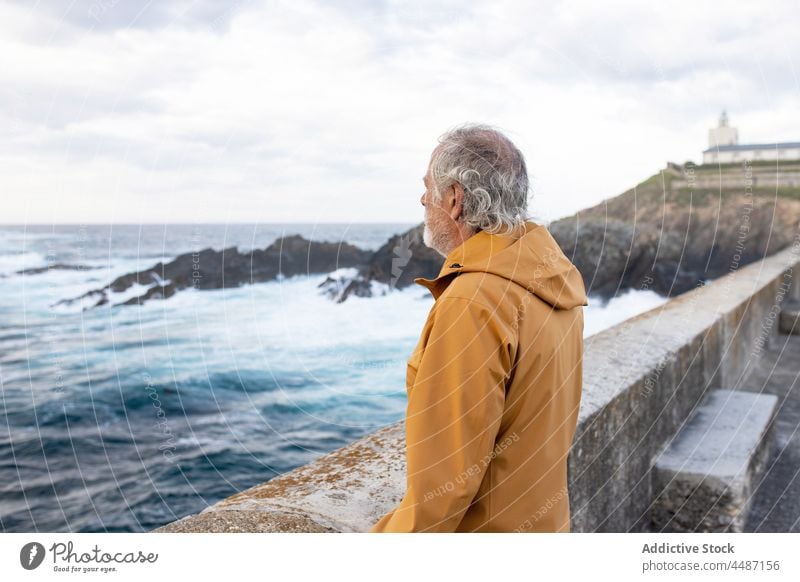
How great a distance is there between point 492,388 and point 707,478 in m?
1.75

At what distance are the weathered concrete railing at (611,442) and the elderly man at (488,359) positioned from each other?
0.26 meters

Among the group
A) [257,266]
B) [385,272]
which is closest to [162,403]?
[257,266]

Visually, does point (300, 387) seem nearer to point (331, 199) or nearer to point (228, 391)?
point (228, 391)

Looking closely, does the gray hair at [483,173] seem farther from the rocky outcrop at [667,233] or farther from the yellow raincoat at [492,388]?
the rocky outcrop at [667,233]

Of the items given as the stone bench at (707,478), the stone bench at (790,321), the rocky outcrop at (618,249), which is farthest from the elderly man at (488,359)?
the stone bench at (790,321)

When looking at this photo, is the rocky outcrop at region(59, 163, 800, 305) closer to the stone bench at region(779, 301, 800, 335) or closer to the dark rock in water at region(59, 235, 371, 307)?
the dark rock in water at region(59, 235, 371, 307)

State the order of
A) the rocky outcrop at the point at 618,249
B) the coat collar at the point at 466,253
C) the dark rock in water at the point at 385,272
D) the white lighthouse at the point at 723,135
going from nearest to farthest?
1. the coat collar at the point at 466,253
2. the white lighthouse at the point at 723,135
3. the dark rock in water at the point at 385,272
4. the rocky outcrop at the point at 618,249

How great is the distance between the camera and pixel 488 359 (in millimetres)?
1084

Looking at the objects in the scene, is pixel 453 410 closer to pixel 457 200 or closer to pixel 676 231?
pixel 457 200

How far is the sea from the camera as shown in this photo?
601 cm
